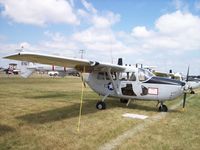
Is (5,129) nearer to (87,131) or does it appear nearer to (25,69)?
(87,131)

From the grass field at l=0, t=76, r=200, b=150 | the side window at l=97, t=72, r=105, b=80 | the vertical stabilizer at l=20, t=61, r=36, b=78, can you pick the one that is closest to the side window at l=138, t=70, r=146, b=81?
the side window at l=97, t=72, r=105, b=80

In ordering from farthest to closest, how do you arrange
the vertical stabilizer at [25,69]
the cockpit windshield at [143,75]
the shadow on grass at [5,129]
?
the vertical stabilizer at [25,69] < the cockpit windshield at [143,75] < the shadow on grass at [5,129]

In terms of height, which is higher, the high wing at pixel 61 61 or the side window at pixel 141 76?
the high wing at pixel 61 61

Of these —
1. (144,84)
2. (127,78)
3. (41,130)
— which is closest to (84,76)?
A: (127,78)

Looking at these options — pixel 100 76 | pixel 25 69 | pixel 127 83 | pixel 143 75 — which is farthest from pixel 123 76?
pixel 25 69

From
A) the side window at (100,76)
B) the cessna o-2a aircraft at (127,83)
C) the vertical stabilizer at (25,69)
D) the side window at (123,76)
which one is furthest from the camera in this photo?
the vertical stabilizer at (25,69)

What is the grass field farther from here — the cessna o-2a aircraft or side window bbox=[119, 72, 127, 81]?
side window bbox=[119, 72, 127, 81]

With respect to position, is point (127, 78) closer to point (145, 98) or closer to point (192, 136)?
point (145, 98)

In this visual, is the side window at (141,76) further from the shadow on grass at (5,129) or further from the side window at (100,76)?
the shadow on grass at (5,129)

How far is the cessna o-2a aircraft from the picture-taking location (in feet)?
40.1

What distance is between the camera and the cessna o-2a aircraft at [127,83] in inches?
482

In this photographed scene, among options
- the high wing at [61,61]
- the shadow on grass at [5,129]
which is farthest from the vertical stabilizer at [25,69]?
the shadow on grass at [5,129]

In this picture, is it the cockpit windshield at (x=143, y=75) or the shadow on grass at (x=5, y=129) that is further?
the cockpit windshield at (x=143, y=75)

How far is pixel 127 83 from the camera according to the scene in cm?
1351
